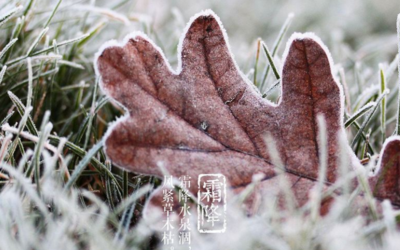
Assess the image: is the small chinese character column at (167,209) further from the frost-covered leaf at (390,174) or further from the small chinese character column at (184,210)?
the frost-covered leaf at (390,174)

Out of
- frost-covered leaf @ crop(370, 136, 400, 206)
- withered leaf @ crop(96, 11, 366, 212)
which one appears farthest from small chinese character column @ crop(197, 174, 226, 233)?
frost-covered leaf @ crop(370, 136, 400, 206)

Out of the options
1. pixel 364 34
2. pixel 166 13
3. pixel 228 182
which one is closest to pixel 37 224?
pixel 228 182

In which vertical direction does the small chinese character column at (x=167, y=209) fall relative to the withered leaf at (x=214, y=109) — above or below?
below

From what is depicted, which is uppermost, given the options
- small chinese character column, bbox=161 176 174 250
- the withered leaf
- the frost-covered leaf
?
the withered leaf

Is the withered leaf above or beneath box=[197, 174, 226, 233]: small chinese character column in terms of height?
above

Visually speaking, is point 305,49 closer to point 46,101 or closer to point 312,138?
point 312,138

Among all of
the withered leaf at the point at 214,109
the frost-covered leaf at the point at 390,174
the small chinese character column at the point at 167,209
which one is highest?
the withered leaf at the point at 214,109

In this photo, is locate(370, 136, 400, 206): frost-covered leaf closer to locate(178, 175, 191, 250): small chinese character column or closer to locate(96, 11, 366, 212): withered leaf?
locate(96, 11, 366, 212): withered leaf

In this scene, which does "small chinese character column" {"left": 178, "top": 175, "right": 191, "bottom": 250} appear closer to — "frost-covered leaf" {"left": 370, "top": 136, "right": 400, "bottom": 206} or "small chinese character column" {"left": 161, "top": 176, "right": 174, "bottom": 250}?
"small chinese character column" {"left": 161, "top": 176, "right": 174, "bottom": 250}

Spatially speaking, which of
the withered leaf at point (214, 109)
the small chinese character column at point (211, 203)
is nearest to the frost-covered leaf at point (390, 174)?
the withered leaf at point (214, 109)
